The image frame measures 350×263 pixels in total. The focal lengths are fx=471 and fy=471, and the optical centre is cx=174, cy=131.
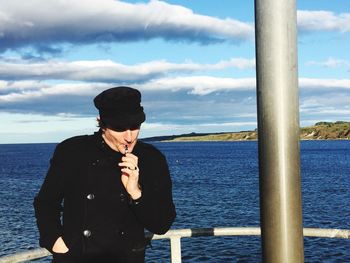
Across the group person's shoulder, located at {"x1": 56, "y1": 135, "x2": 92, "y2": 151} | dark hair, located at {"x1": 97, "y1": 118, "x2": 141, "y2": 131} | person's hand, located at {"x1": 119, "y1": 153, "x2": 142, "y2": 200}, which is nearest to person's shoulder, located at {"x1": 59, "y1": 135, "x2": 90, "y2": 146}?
person's shoulder, located at {"x1": 56, "y1": 135, "x2": 92, "y2": 151}

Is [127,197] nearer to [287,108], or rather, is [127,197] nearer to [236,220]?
[287,108]

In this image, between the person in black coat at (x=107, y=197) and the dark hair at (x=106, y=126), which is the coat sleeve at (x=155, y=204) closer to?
the person in black coat at (x=107, y=197)

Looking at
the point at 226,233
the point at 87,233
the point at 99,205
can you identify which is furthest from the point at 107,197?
the point at 226,233

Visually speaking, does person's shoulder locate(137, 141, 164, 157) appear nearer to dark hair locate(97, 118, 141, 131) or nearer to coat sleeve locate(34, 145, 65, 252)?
dark hair locate(97, 118, 141, 131)

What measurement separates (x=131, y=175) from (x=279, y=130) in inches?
33.0

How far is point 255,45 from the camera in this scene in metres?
2.19

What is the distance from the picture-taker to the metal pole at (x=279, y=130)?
2.11 metres

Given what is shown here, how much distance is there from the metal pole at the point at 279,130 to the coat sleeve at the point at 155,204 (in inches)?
26.2

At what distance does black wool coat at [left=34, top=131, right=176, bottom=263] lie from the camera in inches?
104

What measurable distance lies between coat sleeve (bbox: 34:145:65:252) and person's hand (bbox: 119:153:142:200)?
1.40 feet

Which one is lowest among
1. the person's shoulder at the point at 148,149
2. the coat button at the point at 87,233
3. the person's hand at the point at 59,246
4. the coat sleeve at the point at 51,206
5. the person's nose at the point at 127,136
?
the person's hand at the point at 59,246

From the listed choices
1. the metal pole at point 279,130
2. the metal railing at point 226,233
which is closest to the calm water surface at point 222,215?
the metal railing at point 226,233

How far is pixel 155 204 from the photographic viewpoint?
2.60 meters

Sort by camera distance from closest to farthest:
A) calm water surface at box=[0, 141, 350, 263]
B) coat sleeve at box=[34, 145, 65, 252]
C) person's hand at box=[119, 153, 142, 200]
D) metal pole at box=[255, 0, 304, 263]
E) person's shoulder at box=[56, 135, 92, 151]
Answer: metal pole at box=[255, 0, 304, 263], person's hand at box=[119, 153, 142, 200], coat sleeve at box=[34, 145, 65, 252], person's shoulder at box=[56, 135, 92, 151], calm water surface at box=[0, 141, 350, 263]
